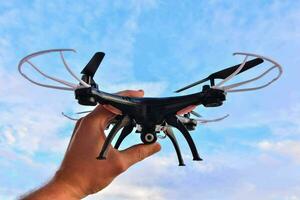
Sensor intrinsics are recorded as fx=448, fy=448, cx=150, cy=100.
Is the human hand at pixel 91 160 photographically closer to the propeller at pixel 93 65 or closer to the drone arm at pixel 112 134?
the drone arm at pixel 112 134

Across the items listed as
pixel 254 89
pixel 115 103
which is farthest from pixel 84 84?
pixel 254 89

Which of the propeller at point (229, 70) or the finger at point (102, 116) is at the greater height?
the propeller at point (229, 70)

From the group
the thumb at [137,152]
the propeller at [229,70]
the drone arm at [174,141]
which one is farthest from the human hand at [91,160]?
the propeller at [229,70]

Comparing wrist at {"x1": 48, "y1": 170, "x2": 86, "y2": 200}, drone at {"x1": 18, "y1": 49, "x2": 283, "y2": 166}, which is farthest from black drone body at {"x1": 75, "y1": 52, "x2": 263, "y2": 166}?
wrist at {"x1": 48, "y1": 170, "x2": 86, "y2": 200}

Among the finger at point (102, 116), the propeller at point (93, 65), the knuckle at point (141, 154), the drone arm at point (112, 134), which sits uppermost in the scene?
the propeller at point (93, 65)

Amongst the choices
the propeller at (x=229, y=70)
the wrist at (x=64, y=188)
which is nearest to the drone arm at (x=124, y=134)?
the wrist at (x=64, y=188)

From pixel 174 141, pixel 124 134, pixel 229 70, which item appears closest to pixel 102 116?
pixel 124 134

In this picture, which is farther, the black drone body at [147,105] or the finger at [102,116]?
the finger at [102,116]

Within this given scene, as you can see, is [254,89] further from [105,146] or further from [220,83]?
[105,146]
